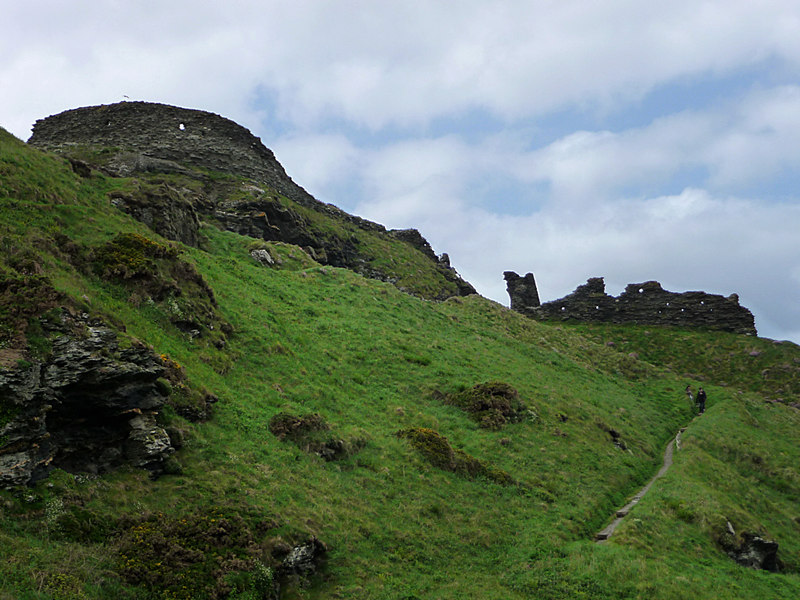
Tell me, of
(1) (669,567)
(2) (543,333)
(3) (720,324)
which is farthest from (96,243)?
(3) (720,324)

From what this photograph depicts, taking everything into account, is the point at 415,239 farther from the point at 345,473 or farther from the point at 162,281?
the point at 345,473

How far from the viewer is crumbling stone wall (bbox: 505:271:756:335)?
72.1 meters

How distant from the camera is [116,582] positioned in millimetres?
11078

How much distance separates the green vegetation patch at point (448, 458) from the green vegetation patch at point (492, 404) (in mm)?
4484

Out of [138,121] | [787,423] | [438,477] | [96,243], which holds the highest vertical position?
[138,121]

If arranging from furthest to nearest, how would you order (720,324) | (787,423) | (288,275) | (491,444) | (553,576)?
(720,324), (787,423), (288,275), (491,444), (553,576)

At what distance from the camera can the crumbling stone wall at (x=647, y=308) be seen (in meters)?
72.1

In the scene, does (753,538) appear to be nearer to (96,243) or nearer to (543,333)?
(96,243)

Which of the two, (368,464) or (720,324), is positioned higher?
(720,324)

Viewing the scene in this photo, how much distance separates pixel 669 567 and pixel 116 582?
17.9 meters

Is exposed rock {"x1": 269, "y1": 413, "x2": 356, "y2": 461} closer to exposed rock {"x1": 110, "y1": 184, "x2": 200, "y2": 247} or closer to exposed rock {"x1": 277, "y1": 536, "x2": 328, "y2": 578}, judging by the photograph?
exposed rock {"x1": 277, "y1": 536, "x2": 328, "y2": 578}

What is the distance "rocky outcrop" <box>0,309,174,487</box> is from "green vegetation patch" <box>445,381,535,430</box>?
17.7m

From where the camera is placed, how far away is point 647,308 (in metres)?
77.0

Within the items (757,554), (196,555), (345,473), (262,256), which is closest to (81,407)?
(196,555)
